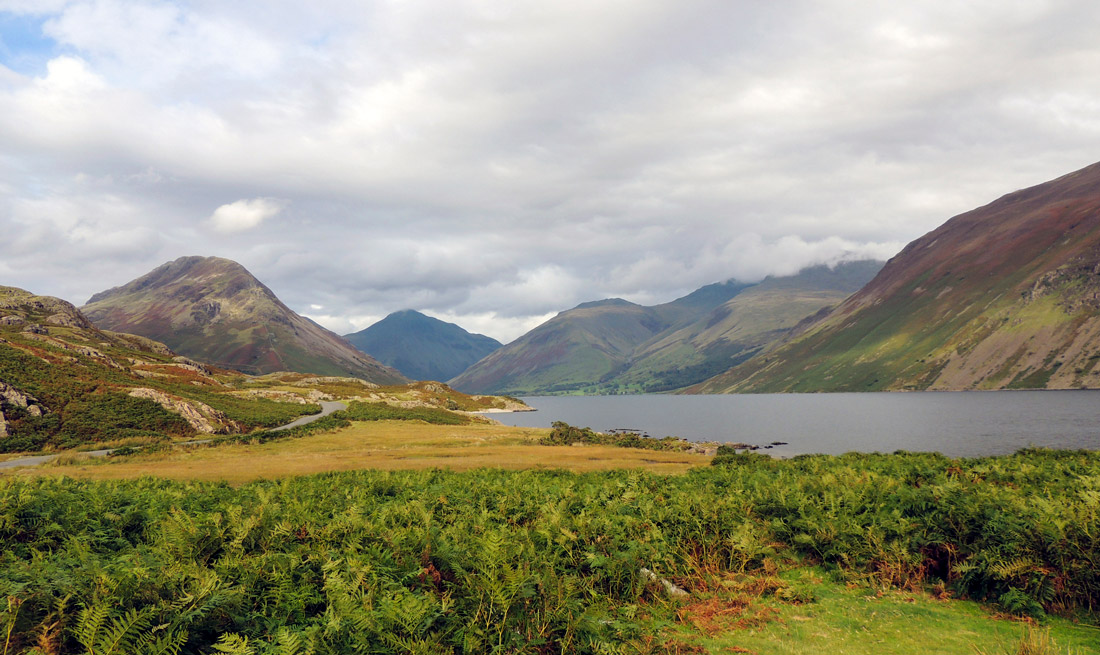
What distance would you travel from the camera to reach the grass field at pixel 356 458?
39.6 metres

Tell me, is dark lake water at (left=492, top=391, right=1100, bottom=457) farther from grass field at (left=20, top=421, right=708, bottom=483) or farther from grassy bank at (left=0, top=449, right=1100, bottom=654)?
grassy bank at (left=0, top=449, right=1100, bottom=654)

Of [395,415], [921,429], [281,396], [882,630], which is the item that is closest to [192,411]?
[395,415]

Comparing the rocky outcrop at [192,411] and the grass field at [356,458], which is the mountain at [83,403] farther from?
the grass field at [356,458]

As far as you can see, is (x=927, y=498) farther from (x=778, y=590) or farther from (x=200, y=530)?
(x=200, y=530)

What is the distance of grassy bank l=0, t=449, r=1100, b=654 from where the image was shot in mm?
7629

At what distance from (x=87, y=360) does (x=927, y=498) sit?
110598 millimetres

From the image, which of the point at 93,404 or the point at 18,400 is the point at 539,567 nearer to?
the point at 18,400

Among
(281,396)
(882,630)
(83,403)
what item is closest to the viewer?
(882,630)

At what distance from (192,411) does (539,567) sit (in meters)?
82.6

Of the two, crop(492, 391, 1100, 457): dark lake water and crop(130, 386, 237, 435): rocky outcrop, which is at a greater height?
crop(130, 386, 237, 435): rocky outcrop

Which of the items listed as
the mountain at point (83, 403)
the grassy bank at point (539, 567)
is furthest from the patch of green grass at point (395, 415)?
the grassy bank at point (539, 567)

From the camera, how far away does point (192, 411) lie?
74938 millimetres

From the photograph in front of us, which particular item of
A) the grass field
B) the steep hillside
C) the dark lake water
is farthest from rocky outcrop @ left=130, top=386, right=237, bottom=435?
the dark lake water

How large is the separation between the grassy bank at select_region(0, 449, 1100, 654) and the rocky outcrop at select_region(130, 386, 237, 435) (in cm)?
6336
